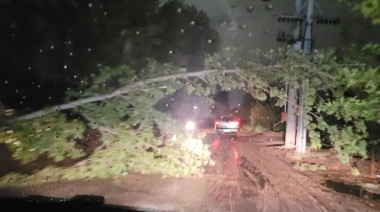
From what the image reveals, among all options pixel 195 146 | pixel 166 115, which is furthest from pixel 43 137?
pixel 195 146

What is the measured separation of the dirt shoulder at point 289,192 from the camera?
24.9ft

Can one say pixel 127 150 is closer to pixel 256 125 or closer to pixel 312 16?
pixel 312 16

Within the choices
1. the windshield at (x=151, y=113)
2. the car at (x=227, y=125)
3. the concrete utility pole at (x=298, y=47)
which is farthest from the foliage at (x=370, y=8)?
the car at (x=227, y=125)

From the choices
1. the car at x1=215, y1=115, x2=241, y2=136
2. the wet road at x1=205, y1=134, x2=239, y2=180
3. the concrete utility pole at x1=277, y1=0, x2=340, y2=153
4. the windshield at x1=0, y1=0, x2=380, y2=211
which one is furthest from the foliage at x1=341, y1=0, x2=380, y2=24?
the car at x1=215, y1=115, x2=241, y2=136

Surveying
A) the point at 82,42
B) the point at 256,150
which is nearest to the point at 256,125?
the point at 256,150

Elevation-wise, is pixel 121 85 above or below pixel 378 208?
above

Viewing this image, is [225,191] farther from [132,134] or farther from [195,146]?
[132,134]

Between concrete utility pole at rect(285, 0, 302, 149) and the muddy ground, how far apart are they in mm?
1879

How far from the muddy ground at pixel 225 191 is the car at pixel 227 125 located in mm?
8063

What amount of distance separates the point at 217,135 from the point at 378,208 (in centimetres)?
1238

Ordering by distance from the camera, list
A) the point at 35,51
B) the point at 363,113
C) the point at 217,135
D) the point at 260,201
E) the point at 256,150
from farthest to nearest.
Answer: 1. the point at 217,135
2. the point at 256,150
3. the point at 35,51
4. the point at 260,201
5. the point at 363,113

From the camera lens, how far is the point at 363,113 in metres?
5.48

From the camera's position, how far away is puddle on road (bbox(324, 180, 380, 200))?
9211 mm

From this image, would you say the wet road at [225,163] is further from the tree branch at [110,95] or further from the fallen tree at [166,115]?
the tree branch at [110,95]
